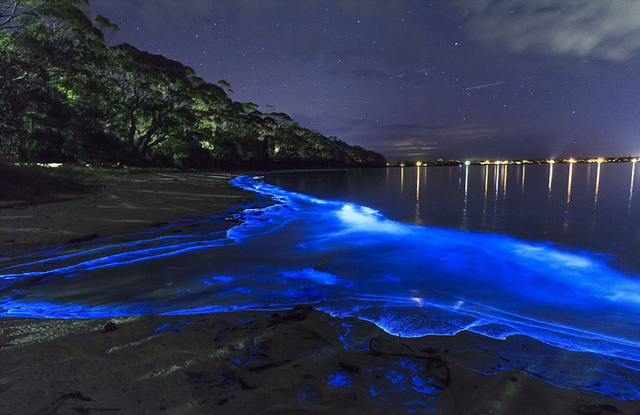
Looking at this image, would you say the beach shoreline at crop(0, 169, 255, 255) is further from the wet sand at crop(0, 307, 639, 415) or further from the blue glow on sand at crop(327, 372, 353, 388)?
the blue glow on sand at crop(327, 372, 353, 388)

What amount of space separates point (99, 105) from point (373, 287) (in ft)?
119

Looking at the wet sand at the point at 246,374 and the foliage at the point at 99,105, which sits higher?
the foliage at the point at 99,105

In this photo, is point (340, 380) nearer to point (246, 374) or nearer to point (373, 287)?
point (246, 374)

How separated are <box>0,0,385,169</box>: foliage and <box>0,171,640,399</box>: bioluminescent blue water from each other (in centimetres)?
1557

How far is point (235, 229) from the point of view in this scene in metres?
9.33

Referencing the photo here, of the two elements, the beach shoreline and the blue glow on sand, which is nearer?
the blue glow on sand

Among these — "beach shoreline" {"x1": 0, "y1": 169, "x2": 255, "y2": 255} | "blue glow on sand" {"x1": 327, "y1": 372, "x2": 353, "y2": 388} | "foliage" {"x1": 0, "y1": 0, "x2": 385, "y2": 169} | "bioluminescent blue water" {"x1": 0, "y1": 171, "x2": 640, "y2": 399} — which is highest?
"foliage" {"x1": 0, "y1": 0, "x2": 385, "y2": 169}

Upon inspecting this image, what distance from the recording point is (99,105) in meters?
31.2

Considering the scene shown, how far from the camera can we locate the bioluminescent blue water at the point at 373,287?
3670 millimetres

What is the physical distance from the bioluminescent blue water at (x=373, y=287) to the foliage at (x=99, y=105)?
15.6 m

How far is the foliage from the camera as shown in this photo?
55.5ft

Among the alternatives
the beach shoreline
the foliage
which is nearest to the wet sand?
the beach shoreline

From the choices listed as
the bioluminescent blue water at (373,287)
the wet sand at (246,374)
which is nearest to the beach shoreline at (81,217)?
the bioluminescent blue water at (373,287)

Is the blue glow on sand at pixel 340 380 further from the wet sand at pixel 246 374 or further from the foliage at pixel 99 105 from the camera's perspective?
the foliage at pixel 99 105
